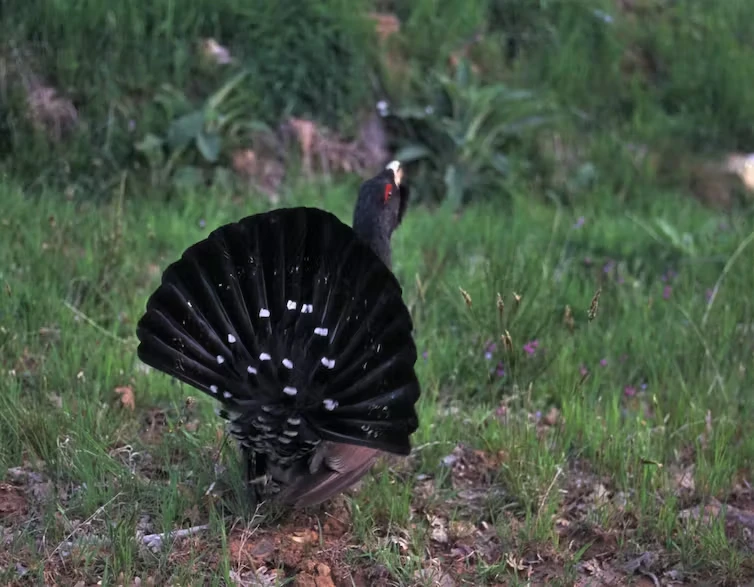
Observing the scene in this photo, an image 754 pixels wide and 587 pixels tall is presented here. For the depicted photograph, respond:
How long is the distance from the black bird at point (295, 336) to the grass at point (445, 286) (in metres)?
0.52

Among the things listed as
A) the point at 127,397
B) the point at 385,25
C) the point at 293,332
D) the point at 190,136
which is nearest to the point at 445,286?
the point at 127,397

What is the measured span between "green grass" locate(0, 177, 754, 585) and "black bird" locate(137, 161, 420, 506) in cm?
49

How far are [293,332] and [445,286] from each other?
2.14 m

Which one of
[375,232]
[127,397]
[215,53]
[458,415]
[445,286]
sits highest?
[215,53]

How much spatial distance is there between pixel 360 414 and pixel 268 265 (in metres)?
0.57

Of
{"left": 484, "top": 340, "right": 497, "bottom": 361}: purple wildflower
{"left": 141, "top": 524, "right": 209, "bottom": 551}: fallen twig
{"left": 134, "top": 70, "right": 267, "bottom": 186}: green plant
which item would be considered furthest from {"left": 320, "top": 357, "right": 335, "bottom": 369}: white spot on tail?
{"left": 134, "top": 70, "right": 267, "bottom": 186}: green plant

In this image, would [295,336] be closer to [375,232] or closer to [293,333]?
[293,333]

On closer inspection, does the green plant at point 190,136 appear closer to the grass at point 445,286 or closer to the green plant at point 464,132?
the grass at point 445,286

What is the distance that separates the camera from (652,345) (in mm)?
4621

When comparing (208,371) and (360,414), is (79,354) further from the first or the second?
(360,414)

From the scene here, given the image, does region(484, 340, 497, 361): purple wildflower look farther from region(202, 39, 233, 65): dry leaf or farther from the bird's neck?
region(202, 39, 233, 65): dry leaf

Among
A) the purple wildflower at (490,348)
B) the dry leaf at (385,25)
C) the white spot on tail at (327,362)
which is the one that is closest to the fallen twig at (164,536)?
the white spot on tail at (327,362)

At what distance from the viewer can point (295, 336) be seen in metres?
2.92

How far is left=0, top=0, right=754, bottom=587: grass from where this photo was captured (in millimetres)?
3275
